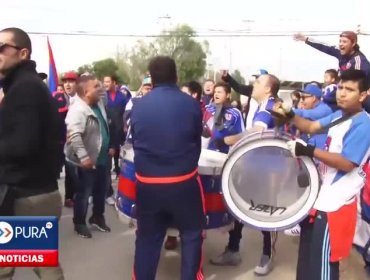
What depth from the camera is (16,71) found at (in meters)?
2.96

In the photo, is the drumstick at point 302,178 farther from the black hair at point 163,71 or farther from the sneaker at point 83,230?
the sneaker at point 83,230

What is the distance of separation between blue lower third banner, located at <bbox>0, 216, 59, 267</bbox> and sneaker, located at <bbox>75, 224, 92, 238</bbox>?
313 centimetres

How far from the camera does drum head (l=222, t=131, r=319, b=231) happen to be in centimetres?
332

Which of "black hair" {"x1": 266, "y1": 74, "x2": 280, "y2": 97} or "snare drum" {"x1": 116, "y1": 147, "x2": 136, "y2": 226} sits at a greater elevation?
"black hair" {"x1": 266, "y1": 74, "x2": 280, "y2": 97}

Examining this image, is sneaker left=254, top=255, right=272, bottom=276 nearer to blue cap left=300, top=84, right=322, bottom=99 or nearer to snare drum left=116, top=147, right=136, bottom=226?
snare drum left=116, top=147, right=136, bottom=226

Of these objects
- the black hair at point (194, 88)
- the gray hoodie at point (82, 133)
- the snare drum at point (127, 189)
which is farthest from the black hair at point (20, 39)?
the black hair at point (194, 88)

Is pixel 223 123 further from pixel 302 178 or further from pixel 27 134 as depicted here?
pixel 27 134

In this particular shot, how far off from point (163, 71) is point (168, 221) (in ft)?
3.27

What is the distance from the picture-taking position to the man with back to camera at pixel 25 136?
2842 mm

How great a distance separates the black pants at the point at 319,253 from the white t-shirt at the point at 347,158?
0.10 m

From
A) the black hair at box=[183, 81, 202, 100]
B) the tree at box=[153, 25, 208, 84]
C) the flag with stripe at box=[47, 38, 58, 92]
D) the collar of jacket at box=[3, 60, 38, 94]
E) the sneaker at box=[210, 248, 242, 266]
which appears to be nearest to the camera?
the collar of jacket at box=[3, 60, 38, 94]

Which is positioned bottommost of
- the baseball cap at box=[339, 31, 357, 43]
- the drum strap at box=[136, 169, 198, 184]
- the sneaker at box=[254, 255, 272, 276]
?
the sneaker at box=[254, 255, 272, 276]

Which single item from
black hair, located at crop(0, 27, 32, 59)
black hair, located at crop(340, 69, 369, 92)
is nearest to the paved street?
black hair, located at crop(340, 69, 369, 92)

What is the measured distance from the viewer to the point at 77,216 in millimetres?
5719
